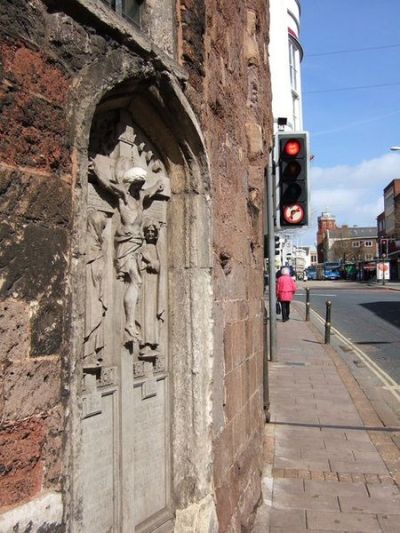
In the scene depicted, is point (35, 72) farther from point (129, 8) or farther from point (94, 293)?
point (129, 8)

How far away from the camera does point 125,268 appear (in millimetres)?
3068

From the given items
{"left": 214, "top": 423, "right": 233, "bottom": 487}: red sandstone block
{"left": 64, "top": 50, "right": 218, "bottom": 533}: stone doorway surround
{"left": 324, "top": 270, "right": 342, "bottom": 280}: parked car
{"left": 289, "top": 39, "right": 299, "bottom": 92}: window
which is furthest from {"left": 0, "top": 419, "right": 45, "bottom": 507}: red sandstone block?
{"left": 324, "top": 270, "right": 342, "bottom": 280}: parked car

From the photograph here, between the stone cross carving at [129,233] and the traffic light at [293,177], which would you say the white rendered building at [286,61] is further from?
the stone cross carving at [129,233]

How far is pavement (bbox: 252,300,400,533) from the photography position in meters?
4.84

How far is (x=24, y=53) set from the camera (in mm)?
2176

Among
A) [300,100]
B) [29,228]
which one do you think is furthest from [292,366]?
[300,100]

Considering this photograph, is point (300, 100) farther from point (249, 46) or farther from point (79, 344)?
point (79, 344)

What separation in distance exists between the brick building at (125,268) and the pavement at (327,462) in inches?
21.5

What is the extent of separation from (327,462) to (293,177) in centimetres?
426

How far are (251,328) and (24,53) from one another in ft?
11.4

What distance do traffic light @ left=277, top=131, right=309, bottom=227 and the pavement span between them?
266 cm

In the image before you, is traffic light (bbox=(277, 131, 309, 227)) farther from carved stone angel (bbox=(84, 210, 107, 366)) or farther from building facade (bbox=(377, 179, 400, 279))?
building facade (bbox=(377, 179, 400, 279))

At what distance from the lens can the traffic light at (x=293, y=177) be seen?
8984mm

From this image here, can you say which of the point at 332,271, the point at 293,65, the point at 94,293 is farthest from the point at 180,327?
the point at 332,271
